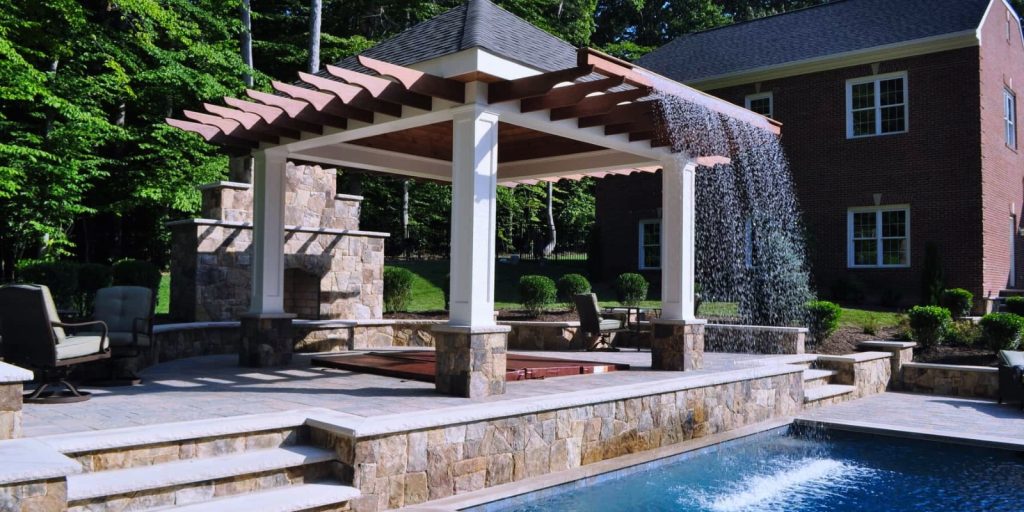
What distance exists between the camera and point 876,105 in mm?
18844

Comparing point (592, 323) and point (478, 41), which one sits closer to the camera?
point (478, 41)

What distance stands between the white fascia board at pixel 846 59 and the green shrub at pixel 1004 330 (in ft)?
27.5

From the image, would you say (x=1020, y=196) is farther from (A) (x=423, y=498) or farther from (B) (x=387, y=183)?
(A) (x=423, y=498)

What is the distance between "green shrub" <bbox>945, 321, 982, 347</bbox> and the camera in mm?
12734

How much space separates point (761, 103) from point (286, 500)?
738 inches

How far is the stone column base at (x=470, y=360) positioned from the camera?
6844 mm

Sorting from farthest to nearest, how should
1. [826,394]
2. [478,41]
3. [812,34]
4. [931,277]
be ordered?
[812,34]
[931,277]
[826,394]
[478,41]

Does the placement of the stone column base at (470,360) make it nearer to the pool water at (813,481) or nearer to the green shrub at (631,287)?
the pool water at (813,481)

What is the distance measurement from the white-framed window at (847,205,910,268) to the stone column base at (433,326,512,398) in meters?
14.4

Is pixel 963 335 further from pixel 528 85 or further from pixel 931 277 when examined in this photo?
pixel 528 85

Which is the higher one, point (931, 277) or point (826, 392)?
point (931, 277)

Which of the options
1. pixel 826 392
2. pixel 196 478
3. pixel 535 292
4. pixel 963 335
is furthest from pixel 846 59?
pixel 196 478

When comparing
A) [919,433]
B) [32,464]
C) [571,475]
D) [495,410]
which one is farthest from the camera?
[919,433]

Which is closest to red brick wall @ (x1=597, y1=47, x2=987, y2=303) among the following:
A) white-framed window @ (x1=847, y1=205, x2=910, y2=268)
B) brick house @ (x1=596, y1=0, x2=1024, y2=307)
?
brick house @ (x1=596, y1=0, x2=1024, y2=307)
